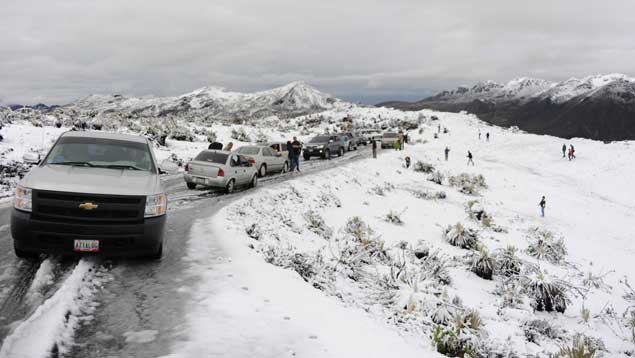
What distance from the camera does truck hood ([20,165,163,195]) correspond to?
5559 mm

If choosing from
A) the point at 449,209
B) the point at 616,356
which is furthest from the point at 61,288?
the point at 449,209

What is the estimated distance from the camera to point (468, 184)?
2809 centimetres

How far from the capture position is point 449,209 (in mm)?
20828

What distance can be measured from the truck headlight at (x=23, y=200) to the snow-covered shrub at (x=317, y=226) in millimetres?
7650

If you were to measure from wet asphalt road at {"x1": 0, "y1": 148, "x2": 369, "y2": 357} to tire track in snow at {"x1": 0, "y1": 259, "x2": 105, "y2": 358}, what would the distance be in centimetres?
8

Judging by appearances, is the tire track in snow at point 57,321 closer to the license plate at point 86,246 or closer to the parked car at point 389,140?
the license plate at point 86,246

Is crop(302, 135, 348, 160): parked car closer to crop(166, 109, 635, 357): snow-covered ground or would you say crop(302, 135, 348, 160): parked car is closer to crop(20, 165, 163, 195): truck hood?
crop(166, 109, 635, 357): snow-covered ground

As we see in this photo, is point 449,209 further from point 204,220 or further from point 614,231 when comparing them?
point 204,220

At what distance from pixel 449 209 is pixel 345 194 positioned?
5.40m

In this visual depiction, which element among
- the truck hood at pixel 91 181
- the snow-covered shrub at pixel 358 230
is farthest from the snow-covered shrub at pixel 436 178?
the truck hood at pixel 91 181

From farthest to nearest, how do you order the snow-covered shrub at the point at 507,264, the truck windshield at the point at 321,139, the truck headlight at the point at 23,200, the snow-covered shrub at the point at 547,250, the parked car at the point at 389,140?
1. the parked car at the point at 389,140
2. the truck windshield at the point at 321,139
3. the snow-covered shrub at the point at 547,250
4. the snow-covered shrub at the point at 507,264
5. the truck headlight at the point at 23,200

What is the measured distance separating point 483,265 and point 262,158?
12.3 m

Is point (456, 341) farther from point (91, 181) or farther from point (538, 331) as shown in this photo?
point (91, 181)

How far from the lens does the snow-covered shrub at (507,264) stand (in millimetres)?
11773
